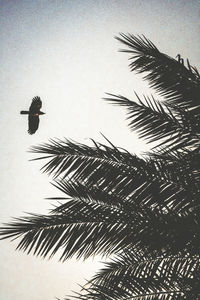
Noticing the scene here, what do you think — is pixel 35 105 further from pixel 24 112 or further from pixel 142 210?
pixel 142 210

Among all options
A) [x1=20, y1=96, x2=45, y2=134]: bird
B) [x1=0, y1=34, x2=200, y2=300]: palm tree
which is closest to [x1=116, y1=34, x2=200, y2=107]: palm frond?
[x1=0, y1=34, x2=200, y2=300]: palm tree

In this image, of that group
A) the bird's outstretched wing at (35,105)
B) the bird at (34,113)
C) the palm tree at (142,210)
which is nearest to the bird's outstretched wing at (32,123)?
the bird at (34,113)

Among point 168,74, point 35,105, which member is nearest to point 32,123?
point 35,105

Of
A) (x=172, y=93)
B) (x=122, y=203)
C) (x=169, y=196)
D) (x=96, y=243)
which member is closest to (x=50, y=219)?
(x=96, y=243)

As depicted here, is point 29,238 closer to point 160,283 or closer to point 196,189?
point 160,283

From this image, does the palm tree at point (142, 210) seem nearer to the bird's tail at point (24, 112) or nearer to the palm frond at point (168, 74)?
the palm frond at point (168, 74)
